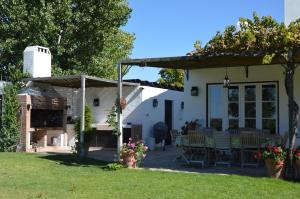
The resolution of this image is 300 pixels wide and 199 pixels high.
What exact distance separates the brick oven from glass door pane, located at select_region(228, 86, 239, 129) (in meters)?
6.95

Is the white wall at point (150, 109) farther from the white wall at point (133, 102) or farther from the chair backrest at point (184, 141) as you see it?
the chair backrest at point (184, 141)

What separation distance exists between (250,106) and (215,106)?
4.29 feet

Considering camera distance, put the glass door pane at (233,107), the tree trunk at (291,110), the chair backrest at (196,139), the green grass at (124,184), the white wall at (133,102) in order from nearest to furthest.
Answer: the green grass at (124,184) < the tree trunk at (291,110) < the chair backrest at (196,139) < the glass door pane at (233,107) < the white wall at (133,102)

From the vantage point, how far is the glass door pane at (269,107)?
13922 millimetres

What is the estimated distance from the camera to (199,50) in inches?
440

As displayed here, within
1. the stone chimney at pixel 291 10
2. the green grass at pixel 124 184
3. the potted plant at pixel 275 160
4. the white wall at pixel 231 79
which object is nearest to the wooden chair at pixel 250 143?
the potted plant at pixel 275 160

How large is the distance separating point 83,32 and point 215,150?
1285 centimetres

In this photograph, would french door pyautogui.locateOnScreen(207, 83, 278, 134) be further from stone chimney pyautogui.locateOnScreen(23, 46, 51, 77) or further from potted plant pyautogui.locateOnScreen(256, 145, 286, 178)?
stone chimney pyautogui.locateOnScreen(23, 46, 51, 77)

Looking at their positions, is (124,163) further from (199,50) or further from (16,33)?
(16,33)

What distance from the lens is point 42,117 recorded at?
695 inches

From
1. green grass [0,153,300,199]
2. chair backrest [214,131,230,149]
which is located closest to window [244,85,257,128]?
chair backrest [214,131,230,149]

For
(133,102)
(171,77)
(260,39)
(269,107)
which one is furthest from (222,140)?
(171,77)

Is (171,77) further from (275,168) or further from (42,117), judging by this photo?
(275,168)

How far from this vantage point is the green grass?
27.2 feet
